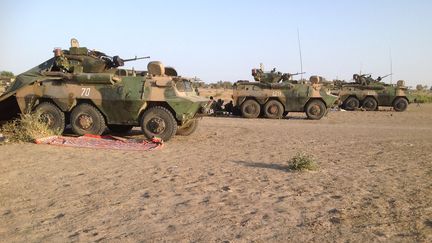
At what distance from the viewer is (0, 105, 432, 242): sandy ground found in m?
4.05

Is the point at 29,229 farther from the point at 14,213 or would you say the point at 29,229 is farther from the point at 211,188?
the point at 211,188

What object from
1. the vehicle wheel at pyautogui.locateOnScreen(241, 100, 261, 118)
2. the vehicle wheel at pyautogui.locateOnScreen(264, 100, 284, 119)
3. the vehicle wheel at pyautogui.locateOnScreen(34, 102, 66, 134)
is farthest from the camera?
the vehicle wheel at pyautogui.locateOnScreen(241, 100, 261, 118)

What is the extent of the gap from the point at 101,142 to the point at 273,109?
1019 cm

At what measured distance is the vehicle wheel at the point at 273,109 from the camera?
18.5 m

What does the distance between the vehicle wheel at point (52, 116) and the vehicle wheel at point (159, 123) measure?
183 centimetres

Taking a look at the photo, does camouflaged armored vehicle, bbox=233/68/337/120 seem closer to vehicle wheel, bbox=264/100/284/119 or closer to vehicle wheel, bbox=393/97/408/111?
vehicle wheel, bbox=264/100/284/119

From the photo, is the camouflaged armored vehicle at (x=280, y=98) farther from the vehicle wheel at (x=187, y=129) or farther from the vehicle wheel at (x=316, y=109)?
the vehicle wheel at (x=187, y=129)

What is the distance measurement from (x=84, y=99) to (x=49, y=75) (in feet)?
3.24

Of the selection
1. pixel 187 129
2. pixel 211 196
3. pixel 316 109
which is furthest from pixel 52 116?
pixel 316 109

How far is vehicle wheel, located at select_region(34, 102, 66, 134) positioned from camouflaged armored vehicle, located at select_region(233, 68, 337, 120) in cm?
958

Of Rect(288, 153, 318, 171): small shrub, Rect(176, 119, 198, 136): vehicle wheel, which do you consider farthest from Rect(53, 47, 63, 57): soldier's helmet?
Rect(288, 153, 318, 171): small shrub

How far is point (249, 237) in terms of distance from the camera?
12.8 feet

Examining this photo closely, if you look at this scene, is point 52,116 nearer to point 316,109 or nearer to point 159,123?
point 159,123

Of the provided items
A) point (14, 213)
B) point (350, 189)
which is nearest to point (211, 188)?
point (350, 189)
